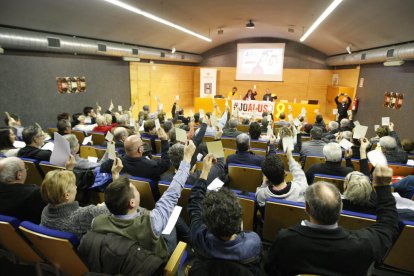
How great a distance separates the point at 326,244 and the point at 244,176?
185cm

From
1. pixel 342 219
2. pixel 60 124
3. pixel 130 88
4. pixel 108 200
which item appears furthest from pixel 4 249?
pixel 130 88

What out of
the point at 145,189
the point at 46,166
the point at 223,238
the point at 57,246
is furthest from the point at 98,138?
the point at 223,238

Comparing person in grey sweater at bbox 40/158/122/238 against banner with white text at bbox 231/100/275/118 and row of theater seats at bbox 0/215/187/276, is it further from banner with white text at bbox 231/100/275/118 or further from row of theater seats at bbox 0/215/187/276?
banner with white text at bbox 231/100/275/118

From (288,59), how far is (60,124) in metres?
13.5

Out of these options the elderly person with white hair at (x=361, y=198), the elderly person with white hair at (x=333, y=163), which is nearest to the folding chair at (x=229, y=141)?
the elderly person with white hair at (x=333, y=163)

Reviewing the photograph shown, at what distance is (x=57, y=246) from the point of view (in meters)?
1.61

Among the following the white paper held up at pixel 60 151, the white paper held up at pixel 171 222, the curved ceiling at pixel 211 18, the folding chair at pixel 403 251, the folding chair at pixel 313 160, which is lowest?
the folding chair at pixel 403 251

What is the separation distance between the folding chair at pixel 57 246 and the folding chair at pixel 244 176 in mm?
1947

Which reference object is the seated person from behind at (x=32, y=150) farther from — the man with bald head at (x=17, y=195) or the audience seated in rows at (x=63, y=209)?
the audience seated in rows at (x=63, y=209)

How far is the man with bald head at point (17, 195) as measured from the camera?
2.08 m

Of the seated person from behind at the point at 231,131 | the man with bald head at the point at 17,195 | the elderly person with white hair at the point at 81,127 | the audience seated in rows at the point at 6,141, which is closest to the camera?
the man with bald head at the point at 17,195

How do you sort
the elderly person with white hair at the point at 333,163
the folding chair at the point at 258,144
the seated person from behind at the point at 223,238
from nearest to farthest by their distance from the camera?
the seated person from behind at the point at 223,238 < the elderly person with white hair at the point at 333,163 < the folding chair at the point at 258,144

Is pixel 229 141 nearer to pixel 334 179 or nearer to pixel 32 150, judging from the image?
pixel 334 179

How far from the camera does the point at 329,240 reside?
53.7 inches
